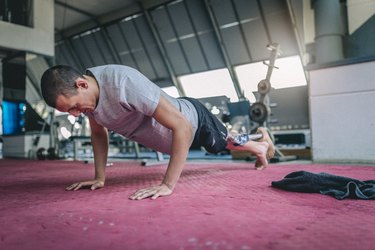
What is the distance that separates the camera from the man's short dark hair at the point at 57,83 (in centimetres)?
103

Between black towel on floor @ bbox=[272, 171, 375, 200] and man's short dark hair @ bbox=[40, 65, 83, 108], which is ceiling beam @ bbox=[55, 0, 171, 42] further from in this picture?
black towel on floor @ bbox=[272, 171, 375, 200]

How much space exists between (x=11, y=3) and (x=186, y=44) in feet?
12.0

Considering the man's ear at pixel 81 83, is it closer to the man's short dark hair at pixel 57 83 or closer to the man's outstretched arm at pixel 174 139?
the man's short dark hair at pixel 57 83

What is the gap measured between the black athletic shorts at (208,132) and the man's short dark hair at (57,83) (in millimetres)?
662

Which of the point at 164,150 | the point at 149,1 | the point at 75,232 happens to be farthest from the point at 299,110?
the point at 75,232

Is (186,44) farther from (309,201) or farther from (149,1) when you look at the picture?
(309,201)

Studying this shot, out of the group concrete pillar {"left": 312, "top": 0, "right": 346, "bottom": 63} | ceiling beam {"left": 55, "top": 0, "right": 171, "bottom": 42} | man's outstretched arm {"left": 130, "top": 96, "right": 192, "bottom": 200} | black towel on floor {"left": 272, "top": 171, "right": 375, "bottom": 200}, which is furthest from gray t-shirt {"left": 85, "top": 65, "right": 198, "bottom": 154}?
ceiling beam {"left": 55, "top": 0, "right": 171, "bottom": 42}

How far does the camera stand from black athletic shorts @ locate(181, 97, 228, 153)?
59.7 inches

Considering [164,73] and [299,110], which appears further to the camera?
[164,73]

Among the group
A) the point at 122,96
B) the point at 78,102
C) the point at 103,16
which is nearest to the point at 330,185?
the point at 122,96

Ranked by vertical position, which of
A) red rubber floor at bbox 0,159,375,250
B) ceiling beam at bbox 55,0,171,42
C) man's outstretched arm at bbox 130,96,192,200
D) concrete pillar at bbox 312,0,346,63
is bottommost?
red rubber floor at bbox 0,159,375,250

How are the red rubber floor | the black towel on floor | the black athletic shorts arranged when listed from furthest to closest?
the black athletic shorts
the black towel on floor
the red rubber floor

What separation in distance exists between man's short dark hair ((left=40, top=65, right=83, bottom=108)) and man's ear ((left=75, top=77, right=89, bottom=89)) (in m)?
0.01

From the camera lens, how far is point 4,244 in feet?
1.98
